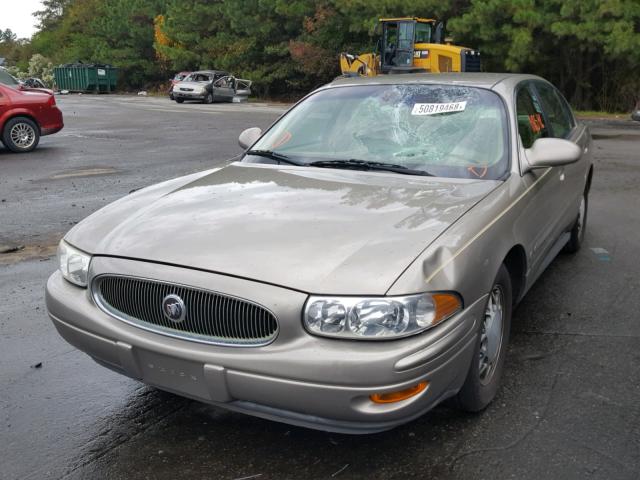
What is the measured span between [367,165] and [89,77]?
5297cm

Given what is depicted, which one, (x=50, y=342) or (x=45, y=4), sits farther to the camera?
(x=45, y=4)

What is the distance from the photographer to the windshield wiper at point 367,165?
3701 millimetres

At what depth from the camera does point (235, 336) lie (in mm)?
2633

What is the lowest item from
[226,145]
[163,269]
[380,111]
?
[226,145]

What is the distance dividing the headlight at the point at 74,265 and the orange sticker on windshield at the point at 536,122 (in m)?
2.82

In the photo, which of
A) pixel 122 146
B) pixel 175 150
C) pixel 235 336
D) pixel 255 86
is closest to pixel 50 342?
pixel 235 336

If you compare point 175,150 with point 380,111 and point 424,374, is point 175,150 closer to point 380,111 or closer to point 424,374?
point 380,111

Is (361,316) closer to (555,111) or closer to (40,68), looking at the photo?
(555,111)

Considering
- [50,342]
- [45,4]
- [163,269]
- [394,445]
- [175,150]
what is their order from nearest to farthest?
1. [163,269]
2. [394,445]
3. [50,342]
4. [175,150]
5. [45,4]

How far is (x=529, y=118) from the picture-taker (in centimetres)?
434

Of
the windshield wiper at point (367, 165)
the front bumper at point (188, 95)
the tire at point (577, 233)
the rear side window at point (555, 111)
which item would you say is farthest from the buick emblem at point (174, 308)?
the front bumper at point (188, 95)

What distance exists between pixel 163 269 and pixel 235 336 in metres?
0.40

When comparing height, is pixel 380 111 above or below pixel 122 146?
above

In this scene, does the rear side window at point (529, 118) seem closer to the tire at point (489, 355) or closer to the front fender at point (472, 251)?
the front fender at point (472, 251)
